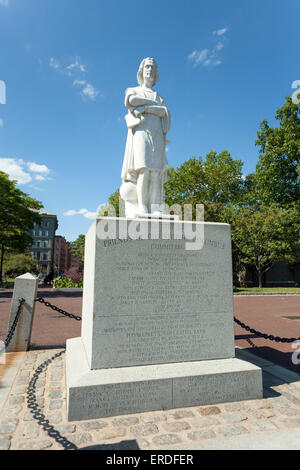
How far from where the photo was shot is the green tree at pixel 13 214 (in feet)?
73.5

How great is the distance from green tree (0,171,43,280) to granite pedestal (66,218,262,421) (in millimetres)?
21066

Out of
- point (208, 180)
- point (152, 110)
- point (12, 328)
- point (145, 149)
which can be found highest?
point (208, 180)

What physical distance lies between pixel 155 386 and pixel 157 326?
0.73m

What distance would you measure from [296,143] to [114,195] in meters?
24.5

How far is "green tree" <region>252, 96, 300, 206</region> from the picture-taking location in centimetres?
2141

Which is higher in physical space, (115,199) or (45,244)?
(115,199)

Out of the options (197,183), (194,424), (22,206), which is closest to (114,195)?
(197,183)

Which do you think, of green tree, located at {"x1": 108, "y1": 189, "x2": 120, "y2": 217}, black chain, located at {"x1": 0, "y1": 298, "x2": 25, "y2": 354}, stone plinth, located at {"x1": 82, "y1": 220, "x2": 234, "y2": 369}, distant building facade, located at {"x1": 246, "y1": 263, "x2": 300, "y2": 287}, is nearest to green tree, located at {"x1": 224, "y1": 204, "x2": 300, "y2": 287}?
distant building facade, located at {"x1": 246, "y1": 263, "x2": 300, "y2": 287}

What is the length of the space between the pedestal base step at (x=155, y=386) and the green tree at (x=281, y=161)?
818 inches

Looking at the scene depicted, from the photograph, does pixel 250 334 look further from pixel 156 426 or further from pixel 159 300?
pixel 156 426

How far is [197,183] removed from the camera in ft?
119

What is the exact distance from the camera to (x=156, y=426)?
10.2ft

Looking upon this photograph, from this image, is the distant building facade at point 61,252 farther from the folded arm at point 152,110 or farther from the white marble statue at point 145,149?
the folded arm at point 152,110

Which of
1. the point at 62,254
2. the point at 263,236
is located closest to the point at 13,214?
the point at 263,236
